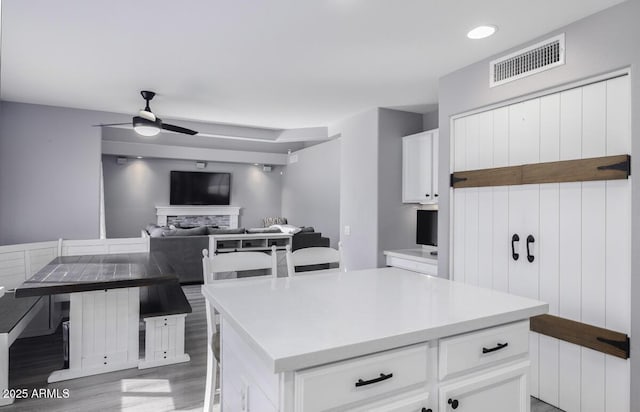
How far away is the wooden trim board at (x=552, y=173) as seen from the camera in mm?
2154

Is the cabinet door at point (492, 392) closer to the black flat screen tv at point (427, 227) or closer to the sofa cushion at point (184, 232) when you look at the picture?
the black flat screen tv at point (427, 227)

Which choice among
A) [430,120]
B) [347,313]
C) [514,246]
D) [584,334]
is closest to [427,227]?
[514,246]

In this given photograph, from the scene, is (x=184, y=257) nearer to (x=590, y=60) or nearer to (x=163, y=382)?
(x=163, y=382)

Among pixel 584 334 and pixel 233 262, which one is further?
pixel 584 334

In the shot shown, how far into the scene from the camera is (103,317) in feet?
9.50

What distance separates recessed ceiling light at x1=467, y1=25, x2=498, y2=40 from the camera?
2.47 meters

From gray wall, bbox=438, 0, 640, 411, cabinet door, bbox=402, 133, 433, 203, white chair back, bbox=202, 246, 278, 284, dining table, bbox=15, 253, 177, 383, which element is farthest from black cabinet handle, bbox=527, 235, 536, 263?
dining table, bbox=15, 253, 177, 383

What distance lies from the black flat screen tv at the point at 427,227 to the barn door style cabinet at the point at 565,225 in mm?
746

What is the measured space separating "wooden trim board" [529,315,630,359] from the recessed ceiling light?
193 cm

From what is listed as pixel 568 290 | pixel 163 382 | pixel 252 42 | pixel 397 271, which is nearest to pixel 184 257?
pixel 163 382

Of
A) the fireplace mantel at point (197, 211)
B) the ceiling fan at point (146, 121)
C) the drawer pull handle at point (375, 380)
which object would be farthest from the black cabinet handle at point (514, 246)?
the fireplace mantel at point (197, 211)

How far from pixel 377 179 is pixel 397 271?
225 centimetres

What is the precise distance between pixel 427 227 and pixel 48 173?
4.50m

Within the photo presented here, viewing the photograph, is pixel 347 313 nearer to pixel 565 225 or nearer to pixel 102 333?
pixel 565 225
